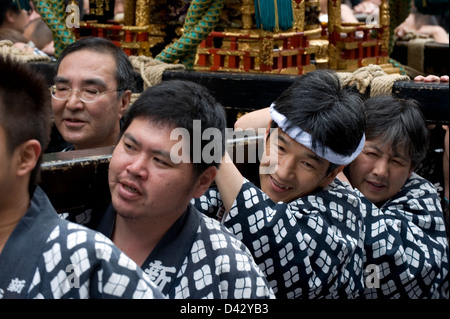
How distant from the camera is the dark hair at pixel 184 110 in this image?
1813 millimetres

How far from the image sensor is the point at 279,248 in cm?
210

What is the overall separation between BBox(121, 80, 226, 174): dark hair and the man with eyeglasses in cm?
80

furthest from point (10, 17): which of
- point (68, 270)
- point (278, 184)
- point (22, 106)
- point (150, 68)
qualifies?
point (68, 270)

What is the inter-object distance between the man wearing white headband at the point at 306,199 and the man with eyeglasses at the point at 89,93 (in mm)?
616

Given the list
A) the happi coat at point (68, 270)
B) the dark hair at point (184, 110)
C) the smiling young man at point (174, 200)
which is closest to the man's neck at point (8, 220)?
the happi coat at point (68, 270)

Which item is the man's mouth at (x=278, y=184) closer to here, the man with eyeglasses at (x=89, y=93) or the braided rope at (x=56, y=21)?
the man with eyeglasses at (x=89, y=93)

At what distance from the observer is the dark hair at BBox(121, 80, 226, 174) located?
1.81 m

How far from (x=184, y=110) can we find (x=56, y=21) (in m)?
1.95

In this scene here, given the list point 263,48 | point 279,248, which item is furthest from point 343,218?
point 263,48

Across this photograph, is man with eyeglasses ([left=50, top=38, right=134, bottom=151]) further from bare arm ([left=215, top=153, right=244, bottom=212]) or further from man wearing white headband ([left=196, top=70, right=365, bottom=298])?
bare arm ([left=215, top=153, right=244, bottom=212])

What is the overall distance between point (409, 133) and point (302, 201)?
57cm

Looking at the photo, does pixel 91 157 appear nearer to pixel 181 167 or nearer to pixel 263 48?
pixel 181 167

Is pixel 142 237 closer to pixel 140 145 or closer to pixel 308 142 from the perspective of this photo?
pixel 140 145

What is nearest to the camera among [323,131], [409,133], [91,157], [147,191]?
[147,191]
